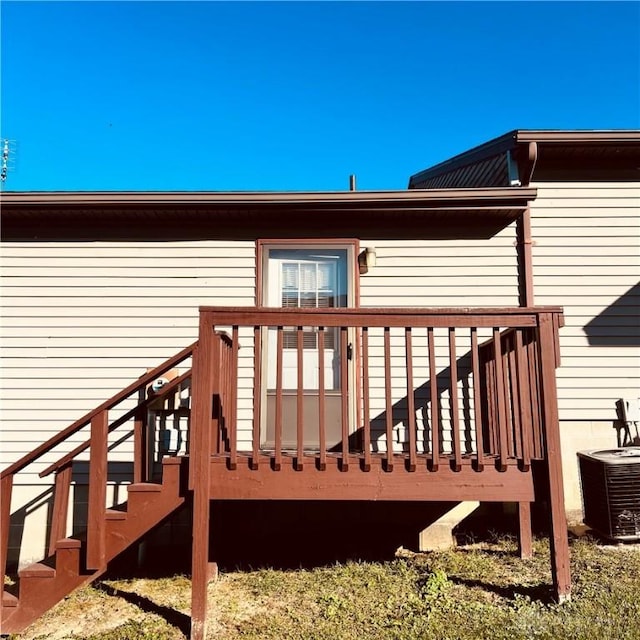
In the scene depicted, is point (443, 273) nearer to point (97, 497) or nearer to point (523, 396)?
point (523, 396)

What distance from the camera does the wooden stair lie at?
9.94ft

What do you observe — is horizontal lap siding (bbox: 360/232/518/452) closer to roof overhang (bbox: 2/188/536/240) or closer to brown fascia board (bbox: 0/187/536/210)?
roof overhang (bbox: 2/188/536/240)

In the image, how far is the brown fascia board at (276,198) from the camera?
4.51 metres

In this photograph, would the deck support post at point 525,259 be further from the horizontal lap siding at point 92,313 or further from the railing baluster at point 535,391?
the horizontal lap siding at point 92,313

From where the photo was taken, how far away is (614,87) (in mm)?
7098

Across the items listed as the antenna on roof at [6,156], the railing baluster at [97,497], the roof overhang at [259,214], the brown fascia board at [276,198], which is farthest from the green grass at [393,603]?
the antenna on roof at [6,156]

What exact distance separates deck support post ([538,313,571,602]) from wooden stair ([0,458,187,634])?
242 centimetres

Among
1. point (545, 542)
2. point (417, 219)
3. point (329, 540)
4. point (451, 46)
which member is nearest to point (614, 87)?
point (451, 46)

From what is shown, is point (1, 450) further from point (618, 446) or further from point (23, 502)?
point (618, 446)

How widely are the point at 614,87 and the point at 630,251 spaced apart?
3630 millimetres

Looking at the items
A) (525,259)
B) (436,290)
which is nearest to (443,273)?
(436,290)

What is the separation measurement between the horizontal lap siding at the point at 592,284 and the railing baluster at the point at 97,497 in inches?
164

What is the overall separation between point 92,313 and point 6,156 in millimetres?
7760

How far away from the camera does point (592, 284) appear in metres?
4.94
